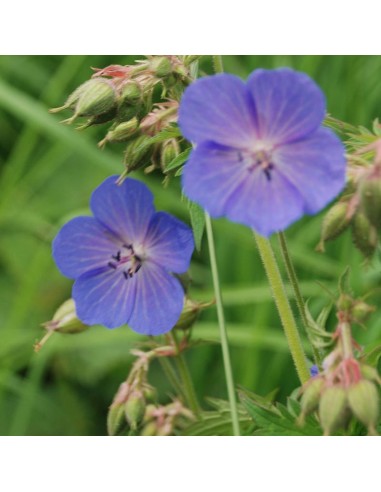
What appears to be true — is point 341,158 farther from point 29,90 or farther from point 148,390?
point 29,90

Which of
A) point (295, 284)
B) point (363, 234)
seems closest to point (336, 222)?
point (363, 234)

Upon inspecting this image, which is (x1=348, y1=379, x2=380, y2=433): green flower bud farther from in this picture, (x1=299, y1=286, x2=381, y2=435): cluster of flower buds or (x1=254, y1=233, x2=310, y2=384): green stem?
(x1=254, y1=233, x2=310, y2=384): green stem

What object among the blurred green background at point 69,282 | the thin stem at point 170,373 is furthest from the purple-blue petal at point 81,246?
the blurred green background at point 69,282

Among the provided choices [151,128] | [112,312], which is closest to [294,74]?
[151,128]

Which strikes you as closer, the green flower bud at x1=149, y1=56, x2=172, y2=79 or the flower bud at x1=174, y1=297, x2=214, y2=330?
the green flower bud at x1=149, y1=56, x2=172, y2=79

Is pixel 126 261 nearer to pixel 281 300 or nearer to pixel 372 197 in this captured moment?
pixel 281 300

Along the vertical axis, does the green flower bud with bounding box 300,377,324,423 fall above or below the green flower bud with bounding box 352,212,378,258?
below

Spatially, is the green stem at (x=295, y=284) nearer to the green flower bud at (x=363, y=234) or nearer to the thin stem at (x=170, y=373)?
the green flower bud at (x=363, y=234)

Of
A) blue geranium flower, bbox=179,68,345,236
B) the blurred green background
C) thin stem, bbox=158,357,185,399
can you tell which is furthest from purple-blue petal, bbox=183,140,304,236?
the blurred green background
